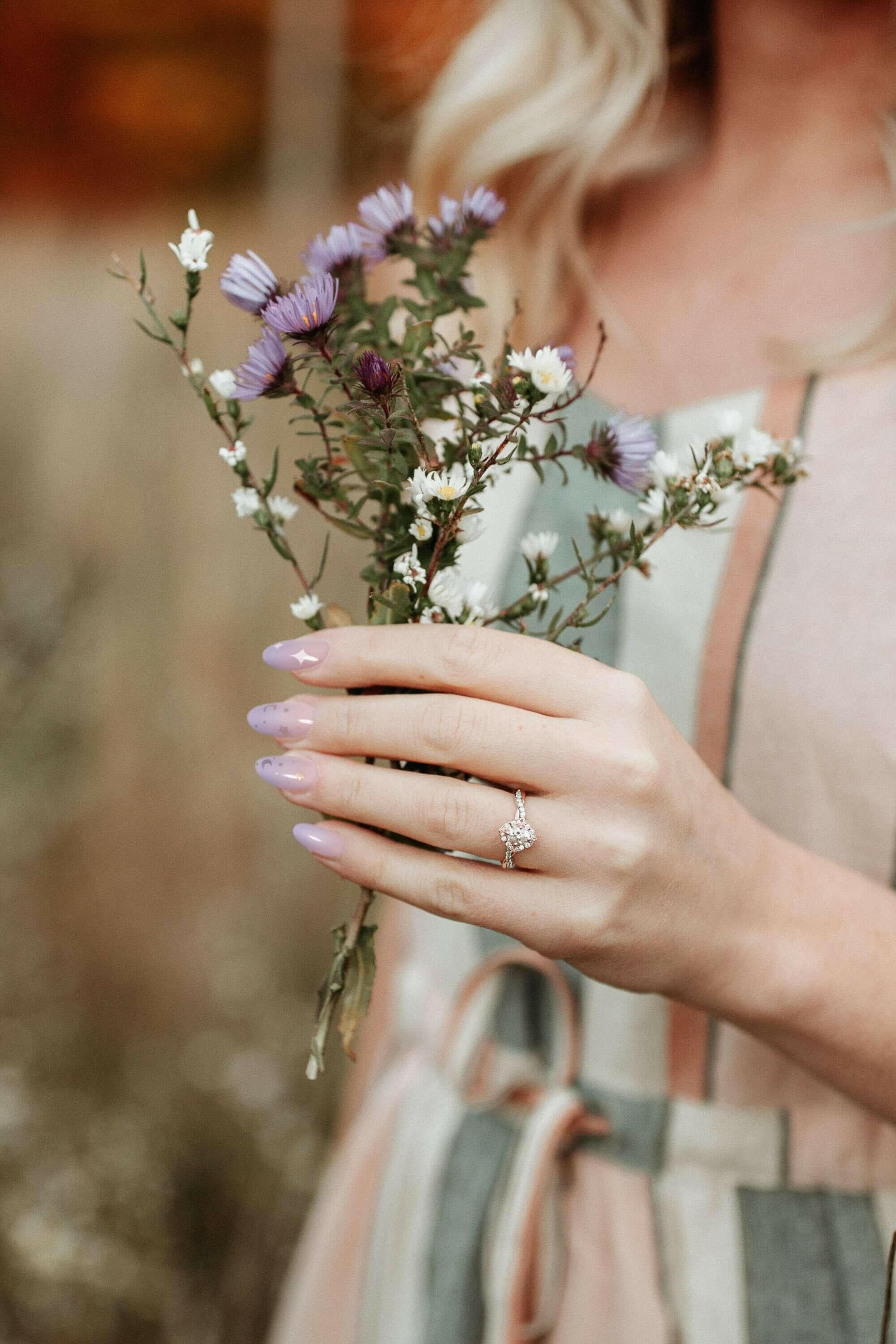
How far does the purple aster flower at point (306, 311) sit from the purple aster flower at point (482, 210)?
0.50 feet

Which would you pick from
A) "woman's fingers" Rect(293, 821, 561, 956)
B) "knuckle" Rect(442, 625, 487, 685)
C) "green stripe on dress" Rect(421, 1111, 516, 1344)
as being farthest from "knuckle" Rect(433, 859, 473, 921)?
"green stripe on dress" Rect(421, 1111, 516, 1344)

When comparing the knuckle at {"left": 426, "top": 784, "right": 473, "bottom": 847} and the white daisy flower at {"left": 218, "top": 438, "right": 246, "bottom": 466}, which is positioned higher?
the white daisy flower at {"left": 218, "top": 438, "right": 246, "bottom": 466}

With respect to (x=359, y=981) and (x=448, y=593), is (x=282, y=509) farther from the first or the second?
(x=359, y=981)

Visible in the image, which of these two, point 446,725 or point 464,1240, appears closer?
point 446,725

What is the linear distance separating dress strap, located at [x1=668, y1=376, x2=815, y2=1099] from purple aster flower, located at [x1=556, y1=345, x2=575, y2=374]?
0.37 metres

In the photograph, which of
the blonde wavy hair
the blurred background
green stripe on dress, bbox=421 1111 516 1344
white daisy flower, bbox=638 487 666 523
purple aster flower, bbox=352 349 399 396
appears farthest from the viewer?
the blurred background

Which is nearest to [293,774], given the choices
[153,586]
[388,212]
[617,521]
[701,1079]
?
[617,521]

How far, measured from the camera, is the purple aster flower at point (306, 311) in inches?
16.6

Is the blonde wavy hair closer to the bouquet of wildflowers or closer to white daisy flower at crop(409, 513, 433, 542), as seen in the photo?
the bouquet of wildflowers

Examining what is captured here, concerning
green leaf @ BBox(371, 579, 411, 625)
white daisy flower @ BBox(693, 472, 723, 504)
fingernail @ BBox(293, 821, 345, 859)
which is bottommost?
fingernail @ BBox(293, 821, 345, 859)

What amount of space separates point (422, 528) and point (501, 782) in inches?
5.4

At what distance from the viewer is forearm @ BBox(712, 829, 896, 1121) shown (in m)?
0.57

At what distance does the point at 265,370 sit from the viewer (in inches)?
17.3

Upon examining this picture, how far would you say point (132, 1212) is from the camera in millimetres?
1822
